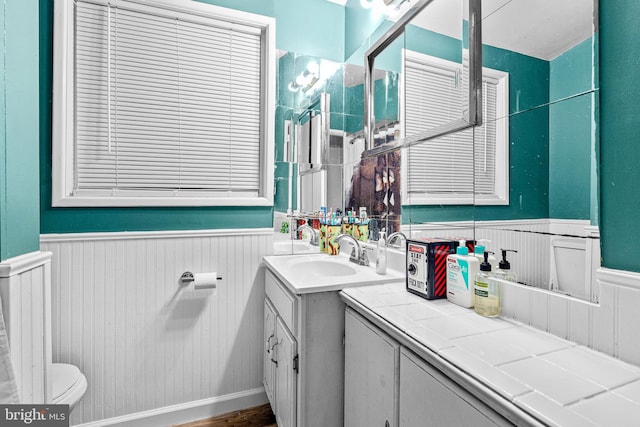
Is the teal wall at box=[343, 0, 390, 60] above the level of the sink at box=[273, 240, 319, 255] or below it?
above

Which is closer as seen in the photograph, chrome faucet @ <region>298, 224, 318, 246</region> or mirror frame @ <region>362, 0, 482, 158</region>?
mirror frame @ <region>362, 0, 482, 158</region>

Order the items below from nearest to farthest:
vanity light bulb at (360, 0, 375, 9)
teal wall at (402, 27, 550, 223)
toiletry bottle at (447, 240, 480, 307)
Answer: teal wall at (402, 27, 550, 223), toiletry bottle at (447, 240, 480, 307), vanity light bulb at (360, 0, 375, 9)

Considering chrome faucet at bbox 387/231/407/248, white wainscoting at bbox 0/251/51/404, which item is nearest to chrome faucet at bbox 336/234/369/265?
chrome faucet at bbox 387/231/407/248

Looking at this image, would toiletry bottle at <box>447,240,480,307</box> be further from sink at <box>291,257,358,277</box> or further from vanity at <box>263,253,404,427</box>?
sink at <box>291,257,358,277</box>

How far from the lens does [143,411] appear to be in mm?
1704

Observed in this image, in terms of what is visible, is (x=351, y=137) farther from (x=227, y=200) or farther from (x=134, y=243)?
(x=134, y=243)

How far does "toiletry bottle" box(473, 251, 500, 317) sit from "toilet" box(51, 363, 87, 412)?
5.55 ft

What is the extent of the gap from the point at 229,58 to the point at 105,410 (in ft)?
6.81

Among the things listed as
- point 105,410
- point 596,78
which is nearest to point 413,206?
point 596,78

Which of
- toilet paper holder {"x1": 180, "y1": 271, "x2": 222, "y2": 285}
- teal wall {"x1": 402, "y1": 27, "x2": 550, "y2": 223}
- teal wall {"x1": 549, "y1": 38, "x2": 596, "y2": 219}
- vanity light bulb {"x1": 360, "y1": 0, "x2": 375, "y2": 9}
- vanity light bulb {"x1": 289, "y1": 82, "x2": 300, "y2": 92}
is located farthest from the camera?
vanity light bulb {"x1": 289, "y1": 82, "x2": 300, "y2": 92}

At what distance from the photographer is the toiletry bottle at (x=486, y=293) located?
1.00m

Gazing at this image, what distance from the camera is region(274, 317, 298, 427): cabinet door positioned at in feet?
4.32

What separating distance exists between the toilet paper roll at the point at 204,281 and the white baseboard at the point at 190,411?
0.69 meters

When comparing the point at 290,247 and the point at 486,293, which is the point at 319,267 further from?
the point at 486,293
